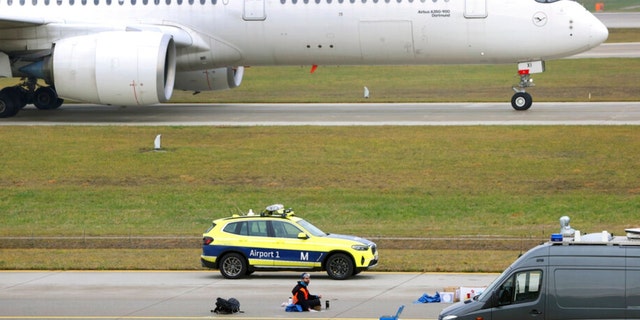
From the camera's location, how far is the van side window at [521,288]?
19.1 meters

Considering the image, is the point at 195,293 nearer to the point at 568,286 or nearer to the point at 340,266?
the point at 340,266

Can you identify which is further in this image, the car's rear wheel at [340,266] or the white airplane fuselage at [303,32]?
the white airplane fuselage at [303,32]

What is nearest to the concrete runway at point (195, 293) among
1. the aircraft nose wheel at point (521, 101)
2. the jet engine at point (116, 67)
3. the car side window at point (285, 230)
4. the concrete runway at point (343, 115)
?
the car side window at point (285, 230)

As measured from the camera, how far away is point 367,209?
35375mm

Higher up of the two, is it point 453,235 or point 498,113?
point 498,113

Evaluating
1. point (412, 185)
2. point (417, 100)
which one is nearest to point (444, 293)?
point (412, 185)

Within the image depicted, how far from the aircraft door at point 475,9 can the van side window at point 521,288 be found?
28.9m

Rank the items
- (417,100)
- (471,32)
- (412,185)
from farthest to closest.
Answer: (417,100) < (471,32) < (412,185)

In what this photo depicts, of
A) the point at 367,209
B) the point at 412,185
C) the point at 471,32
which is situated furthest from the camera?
the point at 471,32

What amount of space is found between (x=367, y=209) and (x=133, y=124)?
1541 cm

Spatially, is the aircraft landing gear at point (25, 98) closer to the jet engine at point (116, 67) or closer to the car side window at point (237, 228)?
the jet engine at point (116, 67)

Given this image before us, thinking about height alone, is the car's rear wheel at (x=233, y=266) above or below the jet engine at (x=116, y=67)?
below

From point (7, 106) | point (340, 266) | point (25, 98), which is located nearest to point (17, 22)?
point (7, 106)

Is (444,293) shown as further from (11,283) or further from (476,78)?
(476,78)
